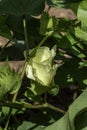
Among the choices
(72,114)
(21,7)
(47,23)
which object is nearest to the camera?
(72,114)

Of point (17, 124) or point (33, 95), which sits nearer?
point (33, 95)

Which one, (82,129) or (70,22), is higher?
(70,22)

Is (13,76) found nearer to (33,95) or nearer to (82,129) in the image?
(33,95)

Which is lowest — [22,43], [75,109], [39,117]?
[39,117]

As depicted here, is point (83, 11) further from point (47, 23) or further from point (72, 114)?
point (72, 114)

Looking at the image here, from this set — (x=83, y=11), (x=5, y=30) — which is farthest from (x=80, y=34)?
(x=5, y=30)

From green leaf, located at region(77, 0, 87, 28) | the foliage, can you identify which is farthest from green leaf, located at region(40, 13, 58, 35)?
green leaf, located at region(77, 0, 87, 28)

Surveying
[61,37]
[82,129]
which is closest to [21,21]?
[61,37]
